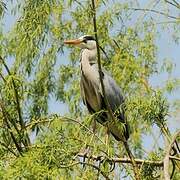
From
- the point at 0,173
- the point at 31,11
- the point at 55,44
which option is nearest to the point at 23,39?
the point at 31,11

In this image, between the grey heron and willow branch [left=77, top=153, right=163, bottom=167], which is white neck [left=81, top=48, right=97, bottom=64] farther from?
willow branch [left=77, top=153, right=163, bottom=167]

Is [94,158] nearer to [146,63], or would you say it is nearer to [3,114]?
[3,114]

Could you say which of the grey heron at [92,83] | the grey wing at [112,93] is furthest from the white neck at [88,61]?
the grey wing at [112,93]

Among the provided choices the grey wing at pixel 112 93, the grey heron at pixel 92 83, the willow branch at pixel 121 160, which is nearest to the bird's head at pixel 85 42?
the grey heron at pixel 92 83

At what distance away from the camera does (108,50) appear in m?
3.36

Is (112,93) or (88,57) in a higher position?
(88,57)

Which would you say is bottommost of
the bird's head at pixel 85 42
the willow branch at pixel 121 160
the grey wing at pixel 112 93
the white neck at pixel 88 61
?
the willow branch at pixel 121 160

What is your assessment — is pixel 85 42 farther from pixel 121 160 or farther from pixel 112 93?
pixel 121 160

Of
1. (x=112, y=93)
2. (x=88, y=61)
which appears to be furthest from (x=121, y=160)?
(x=88, y=61)

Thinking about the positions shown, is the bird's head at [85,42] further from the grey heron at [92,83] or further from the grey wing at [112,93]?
the grey wing at [112,93]

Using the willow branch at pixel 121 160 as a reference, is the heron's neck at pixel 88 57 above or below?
above

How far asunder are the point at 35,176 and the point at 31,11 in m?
0.77

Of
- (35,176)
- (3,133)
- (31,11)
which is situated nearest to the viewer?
(35,176)

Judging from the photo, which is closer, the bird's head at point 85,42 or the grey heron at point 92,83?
the grey heron at point 92,83
